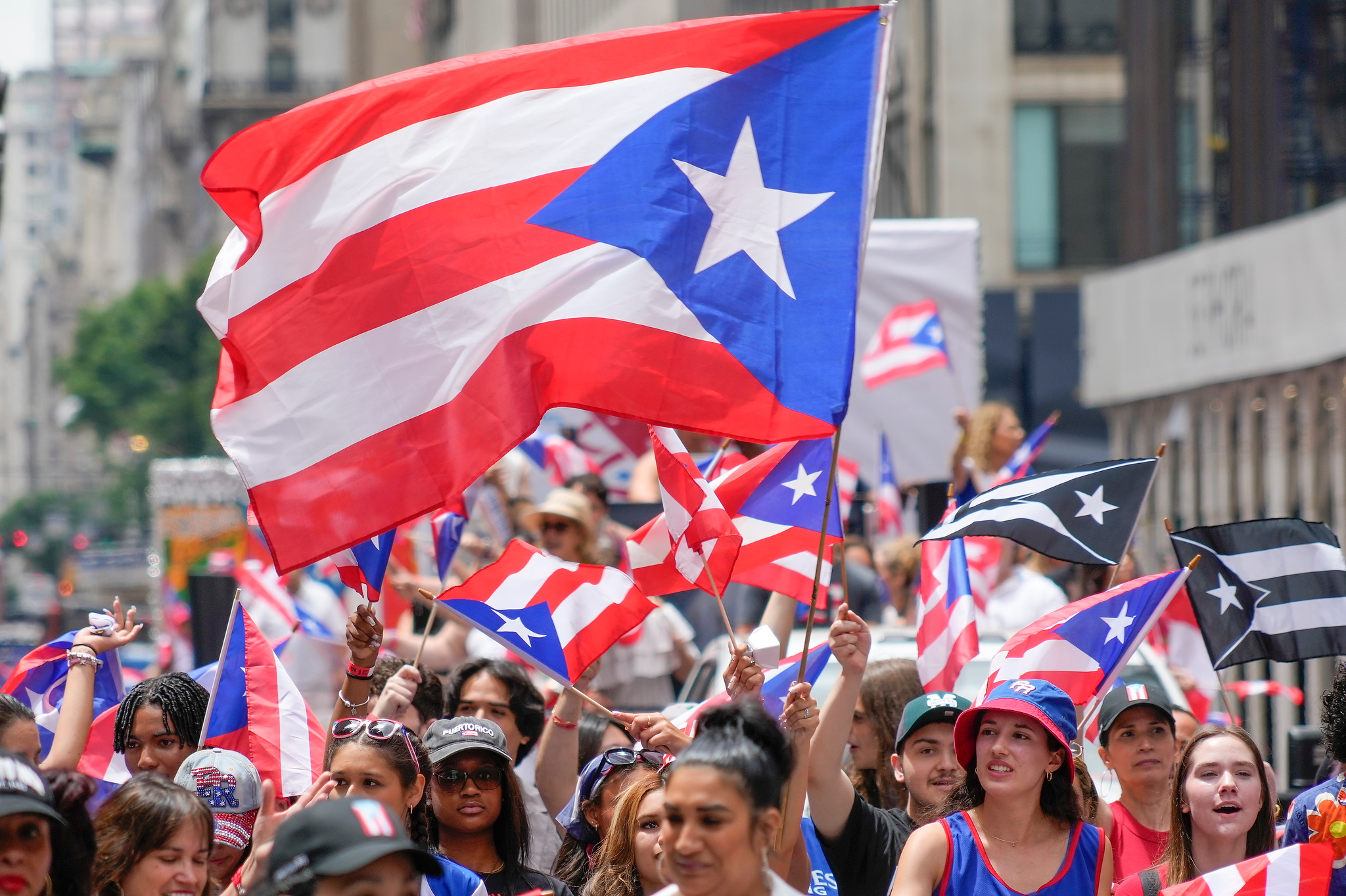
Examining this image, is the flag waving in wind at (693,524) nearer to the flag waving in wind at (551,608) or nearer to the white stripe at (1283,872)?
the flag waving in wind at (551,608)

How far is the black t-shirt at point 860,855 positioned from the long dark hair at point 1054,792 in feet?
1.14

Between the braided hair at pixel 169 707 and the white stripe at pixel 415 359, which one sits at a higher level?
the white stripe at pixel 415 359

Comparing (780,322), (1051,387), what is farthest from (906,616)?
(1051,387)

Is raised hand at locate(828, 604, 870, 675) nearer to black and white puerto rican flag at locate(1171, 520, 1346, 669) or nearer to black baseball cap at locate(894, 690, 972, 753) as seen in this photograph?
black baseball cap at locate(894, 690, 972, 753)

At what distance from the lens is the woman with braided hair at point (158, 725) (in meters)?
6.40

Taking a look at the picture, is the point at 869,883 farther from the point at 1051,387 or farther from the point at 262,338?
the point at 1051,387

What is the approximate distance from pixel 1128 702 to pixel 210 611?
5.08 meters

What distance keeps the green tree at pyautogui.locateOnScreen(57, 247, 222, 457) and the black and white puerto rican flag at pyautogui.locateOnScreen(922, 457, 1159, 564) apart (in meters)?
67.2

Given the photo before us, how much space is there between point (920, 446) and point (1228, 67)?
27.0ft

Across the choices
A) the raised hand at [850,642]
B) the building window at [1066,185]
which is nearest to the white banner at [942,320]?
the raised hand at [850,642]

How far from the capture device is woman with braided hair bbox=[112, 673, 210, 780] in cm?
640

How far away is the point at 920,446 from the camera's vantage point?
1389cm

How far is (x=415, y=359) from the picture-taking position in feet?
20.4

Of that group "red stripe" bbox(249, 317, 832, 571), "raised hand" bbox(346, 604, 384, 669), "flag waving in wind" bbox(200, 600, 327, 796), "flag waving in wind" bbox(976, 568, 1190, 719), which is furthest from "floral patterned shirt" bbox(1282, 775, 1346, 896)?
"flag waving in wind" bbox(200, 600, 327, 796)
